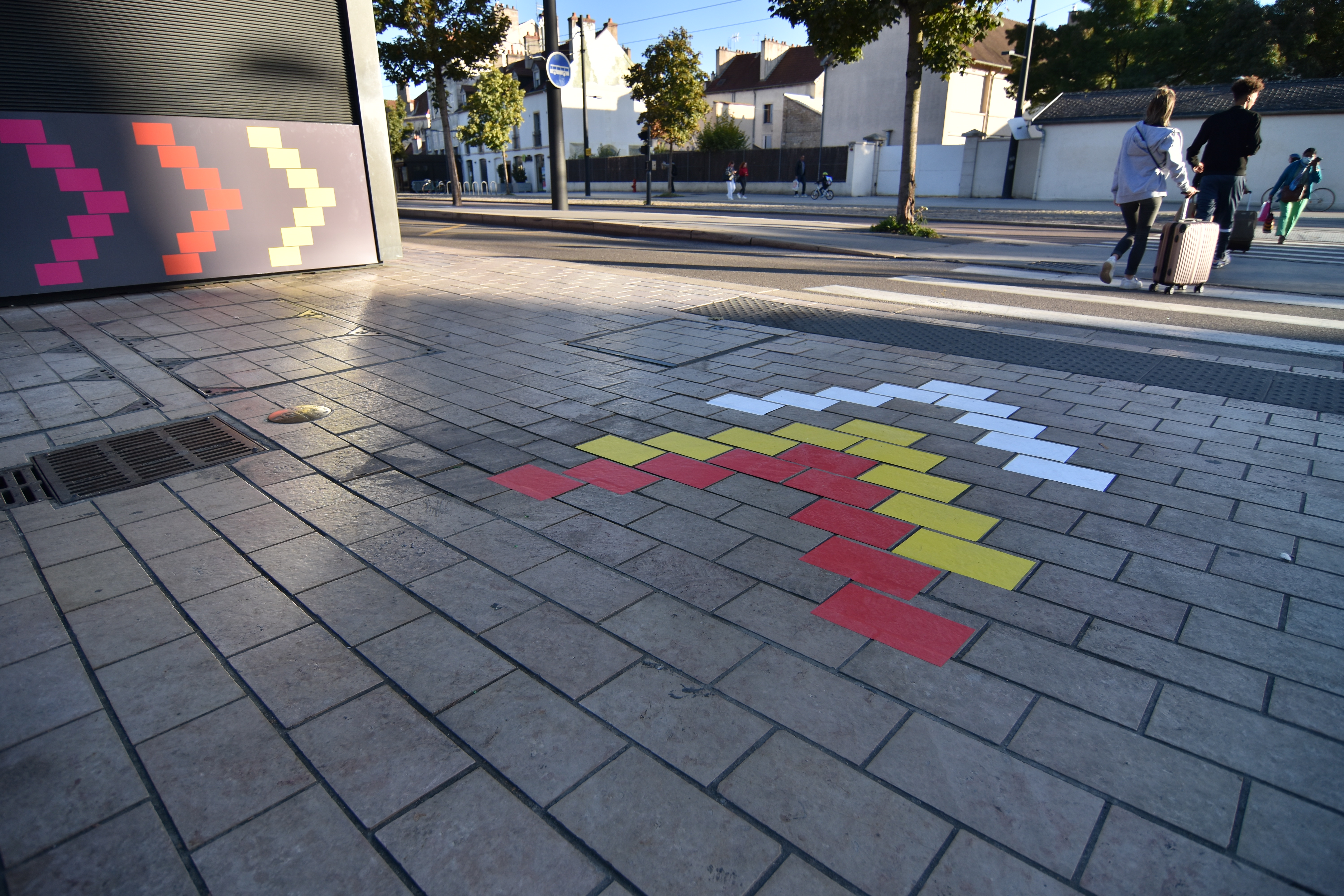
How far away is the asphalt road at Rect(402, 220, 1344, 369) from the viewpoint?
648 cm

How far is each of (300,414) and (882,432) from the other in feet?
11.3

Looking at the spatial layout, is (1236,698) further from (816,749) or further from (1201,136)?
(1201,136)

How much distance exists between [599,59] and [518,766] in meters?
64.5

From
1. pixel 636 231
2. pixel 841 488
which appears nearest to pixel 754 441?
pixel 841 488

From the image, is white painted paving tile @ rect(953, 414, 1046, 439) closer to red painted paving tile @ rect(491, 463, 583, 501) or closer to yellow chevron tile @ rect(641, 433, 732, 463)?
yellow chevron tile @ rect(641, 433, 732, 463)

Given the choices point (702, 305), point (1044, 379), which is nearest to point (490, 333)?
point (702, 305)

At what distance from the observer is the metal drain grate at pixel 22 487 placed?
3348 mm

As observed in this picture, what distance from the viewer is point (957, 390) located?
4961 millimetres

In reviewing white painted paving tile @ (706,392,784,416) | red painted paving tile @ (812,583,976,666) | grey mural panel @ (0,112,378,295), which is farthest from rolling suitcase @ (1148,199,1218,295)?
grey mural panel @ (0,112,378,295)

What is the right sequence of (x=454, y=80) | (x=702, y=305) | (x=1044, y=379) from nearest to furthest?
(x=1044, y=379) → (x=702, y=305) → (x=454, y=80)

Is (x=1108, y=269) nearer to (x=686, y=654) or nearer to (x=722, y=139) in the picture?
(x=686, y=654)

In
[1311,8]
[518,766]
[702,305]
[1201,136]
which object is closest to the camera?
[518,766]

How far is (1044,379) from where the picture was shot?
17.0 ft

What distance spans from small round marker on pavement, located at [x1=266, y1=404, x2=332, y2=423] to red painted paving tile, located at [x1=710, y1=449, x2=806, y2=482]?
2.43 meters
